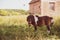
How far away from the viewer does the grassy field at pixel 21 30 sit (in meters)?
1.42

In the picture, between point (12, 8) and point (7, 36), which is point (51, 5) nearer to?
point (12, 8)

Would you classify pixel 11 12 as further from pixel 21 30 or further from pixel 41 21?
pixel 41 21

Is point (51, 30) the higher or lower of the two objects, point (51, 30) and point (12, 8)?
the lower

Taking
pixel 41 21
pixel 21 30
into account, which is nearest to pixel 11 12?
pixel 21 30

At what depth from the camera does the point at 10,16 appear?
1457mm

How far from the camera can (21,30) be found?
4.70 ft

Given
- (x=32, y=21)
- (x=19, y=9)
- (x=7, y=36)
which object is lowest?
(x=7, y=36)

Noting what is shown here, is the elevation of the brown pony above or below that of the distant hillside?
below

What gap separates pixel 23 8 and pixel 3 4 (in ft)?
0.64

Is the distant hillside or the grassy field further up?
the distant hillside

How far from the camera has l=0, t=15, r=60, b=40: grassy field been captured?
4.64ft

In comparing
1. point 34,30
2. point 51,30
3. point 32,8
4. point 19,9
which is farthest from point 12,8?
point 51,30

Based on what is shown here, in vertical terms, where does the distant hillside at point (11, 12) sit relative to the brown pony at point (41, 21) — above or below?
above

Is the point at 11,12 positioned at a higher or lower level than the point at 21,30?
higher
